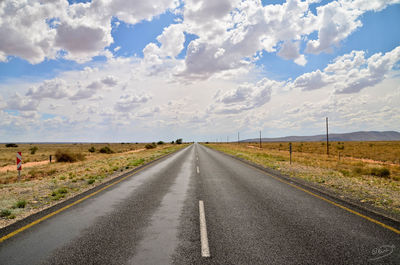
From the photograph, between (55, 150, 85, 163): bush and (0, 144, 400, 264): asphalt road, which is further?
(55, 150, 85, 163): bush

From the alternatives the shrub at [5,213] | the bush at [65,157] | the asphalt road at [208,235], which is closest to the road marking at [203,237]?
the asphalt road at [208,235]

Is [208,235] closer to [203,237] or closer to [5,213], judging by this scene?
[203,237]

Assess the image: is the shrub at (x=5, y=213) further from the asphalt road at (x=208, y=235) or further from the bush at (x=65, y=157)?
the bush at (x=65, y=157)

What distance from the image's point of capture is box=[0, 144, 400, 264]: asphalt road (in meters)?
3.54

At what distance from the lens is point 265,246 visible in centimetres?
389

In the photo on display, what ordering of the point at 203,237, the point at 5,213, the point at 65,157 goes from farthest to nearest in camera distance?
the point at 65,157
the point at 5,213
the point at 203,237

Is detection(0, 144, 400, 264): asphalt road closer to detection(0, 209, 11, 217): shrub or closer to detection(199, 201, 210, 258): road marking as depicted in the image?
detection(199, 201, 210, 258): road marking

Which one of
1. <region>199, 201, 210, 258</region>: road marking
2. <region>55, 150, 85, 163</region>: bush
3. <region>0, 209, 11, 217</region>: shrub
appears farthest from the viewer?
<region>55, 150, 85, 163</region>: bush

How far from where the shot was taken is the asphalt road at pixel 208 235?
3.54 metres

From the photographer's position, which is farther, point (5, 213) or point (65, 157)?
point (65, 157)

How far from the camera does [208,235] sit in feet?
14.3

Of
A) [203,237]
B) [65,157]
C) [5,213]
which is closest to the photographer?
[203,237]

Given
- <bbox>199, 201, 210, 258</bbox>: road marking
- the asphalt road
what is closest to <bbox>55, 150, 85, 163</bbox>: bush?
the asphalt road

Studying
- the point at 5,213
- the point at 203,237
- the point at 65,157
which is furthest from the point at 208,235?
the point at 65,157
